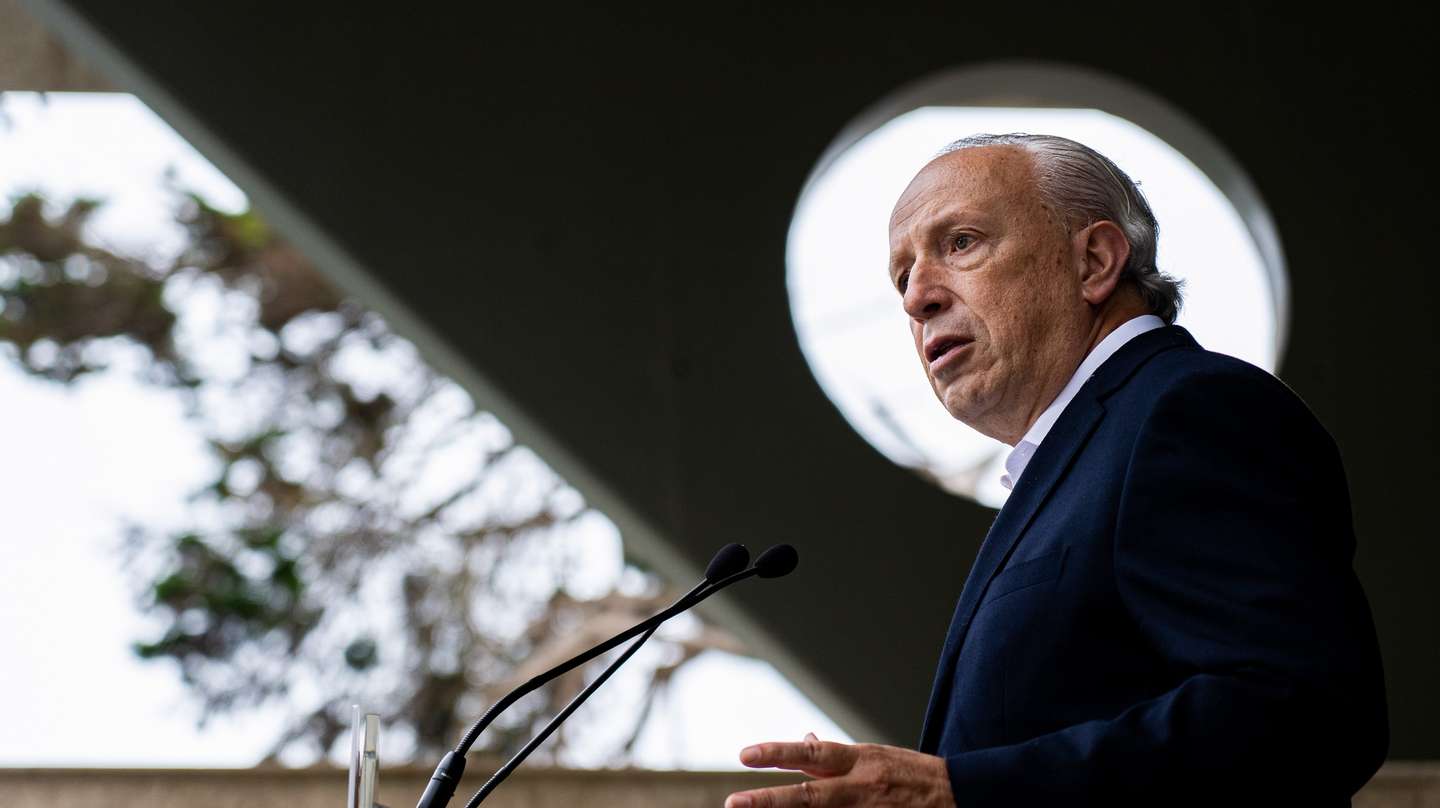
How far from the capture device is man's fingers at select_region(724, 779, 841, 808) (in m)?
1.18

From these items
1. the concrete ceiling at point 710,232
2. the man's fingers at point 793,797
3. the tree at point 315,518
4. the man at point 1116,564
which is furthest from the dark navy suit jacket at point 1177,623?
the tree at point 315,518

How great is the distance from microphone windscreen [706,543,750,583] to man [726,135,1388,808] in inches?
10.6

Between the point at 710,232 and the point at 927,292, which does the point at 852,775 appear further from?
the point at 710,232

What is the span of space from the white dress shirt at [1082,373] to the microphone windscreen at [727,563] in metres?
0.30

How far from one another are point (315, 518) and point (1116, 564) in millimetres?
8871

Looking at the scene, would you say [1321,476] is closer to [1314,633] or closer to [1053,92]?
[1314,633]

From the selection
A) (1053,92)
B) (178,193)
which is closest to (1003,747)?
(1053,92)

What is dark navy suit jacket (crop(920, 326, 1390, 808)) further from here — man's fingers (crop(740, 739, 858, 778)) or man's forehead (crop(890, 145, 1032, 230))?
man's forehead (crop(890, 145, 1032, 230))

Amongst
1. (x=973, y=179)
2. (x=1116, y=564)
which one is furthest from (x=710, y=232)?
(x=1116, y=564)

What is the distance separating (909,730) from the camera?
4.05m

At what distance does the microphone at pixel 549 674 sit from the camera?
1568 millimetres

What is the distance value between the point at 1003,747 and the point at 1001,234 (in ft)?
1.94

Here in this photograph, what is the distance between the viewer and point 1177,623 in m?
1.28

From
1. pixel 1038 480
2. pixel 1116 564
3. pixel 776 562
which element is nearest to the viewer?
pixel 1116 564
